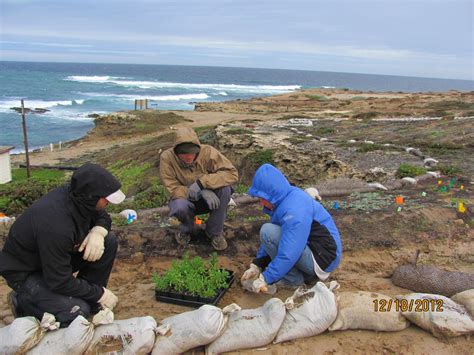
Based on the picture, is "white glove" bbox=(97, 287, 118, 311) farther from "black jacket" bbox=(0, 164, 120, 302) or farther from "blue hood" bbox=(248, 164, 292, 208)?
"blue hood" bbox=(248, 164, 292, 208)

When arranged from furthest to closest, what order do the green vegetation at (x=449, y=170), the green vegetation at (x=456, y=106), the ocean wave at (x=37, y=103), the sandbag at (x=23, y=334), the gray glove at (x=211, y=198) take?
the ocean wave at (x=37, y=103)
the green vegetation at (x=456, y=106)
the green vegetation at (x=449, y=170)
the gray glove at (x=211, y=198)
the sandbag at (x=23, y=334)

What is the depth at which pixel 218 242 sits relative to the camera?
4703 mm

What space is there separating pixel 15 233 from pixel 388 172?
7.25 meters

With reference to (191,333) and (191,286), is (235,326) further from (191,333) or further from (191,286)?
(191,286)

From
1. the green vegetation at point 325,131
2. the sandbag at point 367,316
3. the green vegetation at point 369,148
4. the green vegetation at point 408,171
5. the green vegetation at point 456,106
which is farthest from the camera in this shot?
the green vegetation at point 456,106

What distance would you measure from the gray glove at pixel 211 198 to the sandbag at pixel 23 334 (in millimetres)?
1783

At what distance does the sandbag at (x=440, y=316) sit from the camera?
3.03 meters

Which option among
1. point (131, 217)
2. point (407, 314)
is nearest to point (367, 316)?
point (407, 314)

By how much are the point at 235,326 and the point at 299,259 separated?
86 cm

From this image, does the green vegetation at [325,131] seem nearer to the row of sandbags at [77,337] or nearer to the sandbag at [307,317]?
the sandbag at [307,317]

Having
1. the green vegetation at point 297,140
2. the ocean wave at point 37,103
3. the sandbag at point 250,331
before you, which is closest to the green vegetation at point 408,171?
the green vegetation at point 297,140

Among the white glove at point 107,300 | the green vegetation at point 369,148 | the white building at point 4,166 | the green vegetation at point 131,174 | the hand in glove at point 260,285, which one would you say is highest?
the hand in glove at point 260,285

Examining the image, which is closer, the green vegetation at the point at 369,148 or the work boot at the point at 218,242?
the work boot at the point at 218,242
